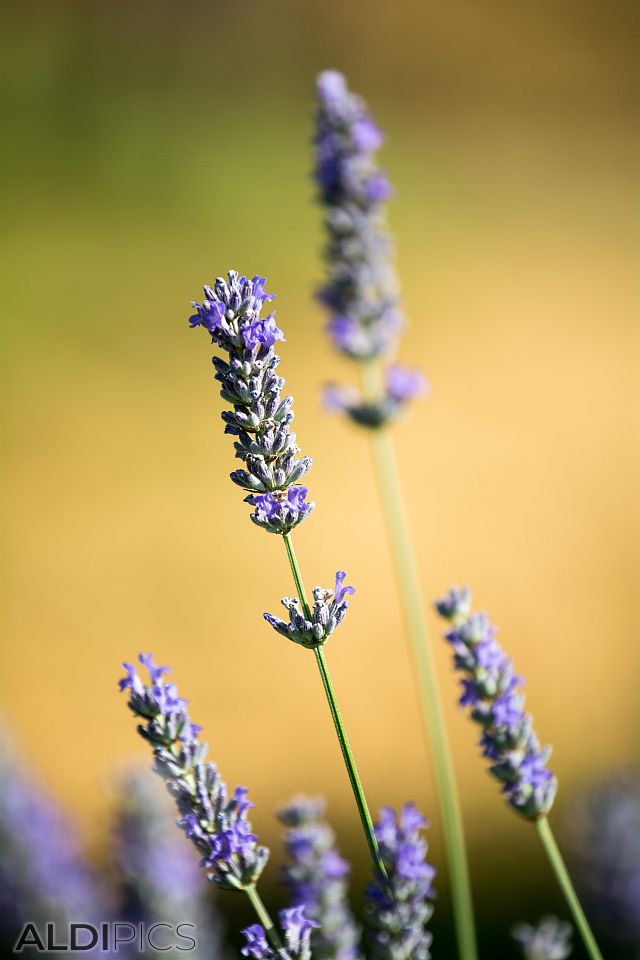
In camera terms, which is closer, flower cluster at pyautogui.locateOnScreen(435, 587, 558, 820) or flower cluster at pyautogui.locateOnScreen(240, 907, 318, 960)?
flower cluster at pyautogui.locateOnScreen(240, 907, 318, 960)

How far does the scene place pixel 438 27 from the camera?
9.13 metres

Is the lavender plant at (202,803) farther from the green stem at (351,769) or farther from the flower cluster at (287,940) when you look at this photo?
the green stem at (351,769)

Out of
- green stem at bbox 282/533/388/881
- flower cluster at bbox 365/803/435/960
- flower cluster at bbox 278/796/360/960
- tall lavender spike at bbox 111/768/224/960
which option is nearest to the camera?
green stem at bbox 282/533/388/881

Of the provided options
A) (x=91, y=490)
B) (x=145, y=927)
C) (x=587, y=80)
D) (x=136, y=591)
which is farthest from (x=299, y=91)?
(x=145, y=927)

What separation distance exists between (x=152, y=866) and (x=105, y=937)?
118 mm

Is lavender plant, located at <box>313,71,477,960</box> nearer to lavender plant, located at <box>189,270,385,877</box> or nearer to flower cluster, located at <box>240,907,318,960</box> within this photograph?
lavender plant, located at <box>189,270,385,877</box>

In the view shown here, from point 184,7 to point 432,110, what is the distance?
243cm

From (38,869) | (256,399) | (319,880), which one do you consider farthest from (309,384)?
(256,399)

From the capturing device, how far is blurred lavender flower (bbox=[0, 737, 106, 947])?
1596mm

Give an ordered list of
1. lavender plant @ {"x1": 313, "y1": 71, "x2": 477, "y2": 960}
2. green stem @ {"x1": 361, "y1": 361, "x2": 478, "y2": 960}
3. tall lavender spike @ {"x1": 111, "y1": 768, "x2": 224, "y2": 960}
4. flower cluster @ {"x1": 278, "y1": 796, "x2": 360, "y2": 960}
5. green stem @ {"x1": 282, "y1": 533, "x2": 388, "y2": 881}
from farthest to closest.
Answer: lavender plant @ {"x1": 313, "y1": 71, "x2": 477, "y2": 960}
tall lavender spike @ {"x1": 111, "y1": 768, "x2": 224, "y2": 960}
green stem @ {"x1": 361, "y1": 361, "x2": 478, "y2": 960}
flower cluster @ {"x1": 278, "y1": 796, "x2": 360, "y2": 960}
green stem @ {"x1": 282, "y1": 533, "x2": 388, "y2": 881}

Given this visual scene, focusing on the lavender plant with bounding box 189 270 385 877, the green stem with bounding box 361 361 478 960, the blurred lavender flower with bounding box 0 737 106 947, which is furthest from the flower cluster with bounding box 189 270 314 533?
the blurred lavender flower with bounding box 0 737 106 947

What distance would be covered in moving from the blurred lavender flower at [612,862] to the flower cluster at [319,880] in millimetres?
517

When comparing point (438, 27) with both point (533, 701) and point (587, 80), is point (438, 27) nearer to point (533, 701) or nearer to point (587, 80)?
point (587, 80)

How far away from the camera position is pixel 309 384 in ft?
22.0
